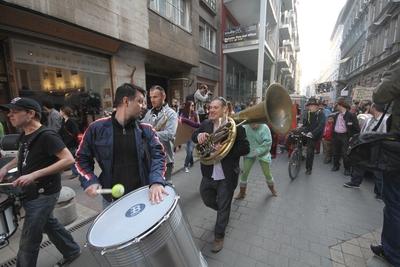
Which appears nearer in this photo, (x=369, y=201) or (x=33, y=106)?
(x=33, y=106)

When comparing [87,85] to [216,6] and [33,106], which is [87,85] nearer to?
[33,106]

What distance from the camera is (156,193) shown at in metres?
1.63

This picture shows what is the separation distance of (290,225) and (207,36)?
544 inches

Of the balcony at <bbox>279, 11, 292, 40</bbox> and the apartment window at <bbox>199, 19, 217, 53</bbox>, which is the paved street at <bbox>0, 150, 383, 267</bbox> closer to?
the apartment window at <bbox>199, 19, 217, 53</bbox>

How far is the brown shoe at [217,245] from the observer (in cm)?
280

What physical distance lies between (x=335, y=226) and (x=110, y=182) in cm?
347

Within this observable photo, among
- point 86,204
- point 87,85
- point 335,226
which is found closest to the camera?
point 335,226

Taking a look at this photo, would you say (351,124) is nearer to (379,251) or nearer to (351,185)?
(351,185)

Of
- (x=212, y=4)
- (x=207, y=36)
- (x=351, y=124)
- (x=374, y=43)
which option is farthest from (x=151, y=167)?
(x=374, y=43)

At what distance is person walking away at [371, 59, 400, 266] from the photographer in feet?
6.84

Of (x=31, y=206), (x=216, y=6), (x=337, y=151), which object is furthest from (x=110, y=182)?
(x=216, y=6)

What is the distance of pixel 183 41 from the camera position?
10695 mm

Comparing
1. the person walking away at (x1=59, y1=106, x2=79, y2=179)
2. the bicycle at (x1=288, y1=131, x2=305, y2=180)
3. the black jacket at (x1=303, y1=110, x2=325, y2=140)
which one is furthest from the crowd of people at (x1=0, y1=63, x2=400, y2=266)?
the black jacket at (x1=303, y1=110, x2=325, y2=140)

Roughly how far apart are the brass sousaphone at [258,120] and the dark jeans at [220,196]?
354 millimetres
